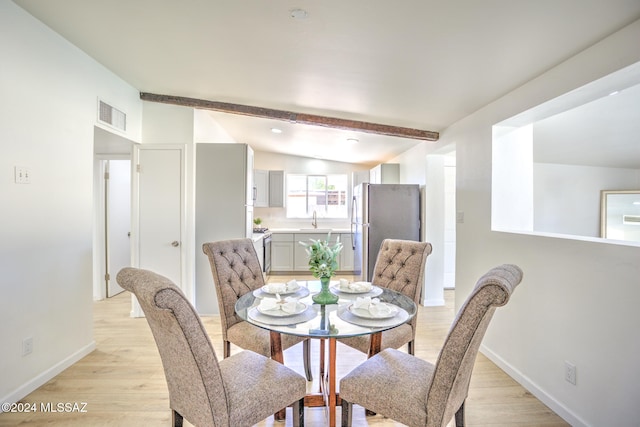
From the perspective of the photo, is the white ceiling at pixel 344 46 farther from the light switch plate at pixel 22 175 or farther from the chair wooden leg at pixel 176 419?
the chair wooden leg at pixel 176 419

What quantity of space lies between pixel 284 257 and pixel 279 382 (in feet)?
14.1

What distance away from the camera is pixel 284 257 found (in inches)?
223

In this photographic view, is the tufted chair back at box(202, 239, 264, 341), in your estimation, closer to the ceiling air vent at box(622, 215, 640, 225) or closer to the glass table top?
the glass table top

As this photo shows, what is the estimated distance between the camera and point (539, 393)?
2.00 m

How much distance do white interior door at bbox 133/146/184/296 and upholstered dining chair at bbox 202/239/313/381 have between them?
1577mm

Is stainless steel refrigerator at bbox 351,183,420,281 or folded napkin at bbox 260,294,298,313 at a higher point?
stainless steel refrigerator at bbox 351,183,420,281

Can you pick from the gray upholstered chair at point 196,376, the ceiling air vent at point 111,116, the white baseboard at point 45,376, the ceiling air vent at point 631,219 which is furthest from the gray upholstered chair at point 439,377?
the ceiling air vent at point 631,219

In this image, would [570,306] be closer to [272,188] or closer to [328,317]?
[328,317]

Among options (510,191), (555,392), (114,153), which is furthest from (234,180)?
(555,392)

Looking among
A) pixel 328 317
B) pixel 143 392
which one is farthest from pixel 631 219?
pixel 143 392

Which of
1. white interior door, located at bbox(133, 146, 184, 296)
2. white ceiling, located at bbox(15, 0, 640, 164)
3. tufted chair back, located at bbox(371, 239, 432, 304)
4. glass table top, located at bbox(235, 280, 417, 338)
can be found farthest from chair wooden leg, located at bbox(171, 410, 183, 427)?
white interior door, located at bbox(133, 146, 184, 296)

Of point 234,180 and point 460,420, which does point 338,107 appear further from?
point 460,420

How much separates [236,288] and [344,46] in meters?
1.87

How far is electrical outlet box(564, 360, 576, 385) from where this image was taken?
5.84 ft
